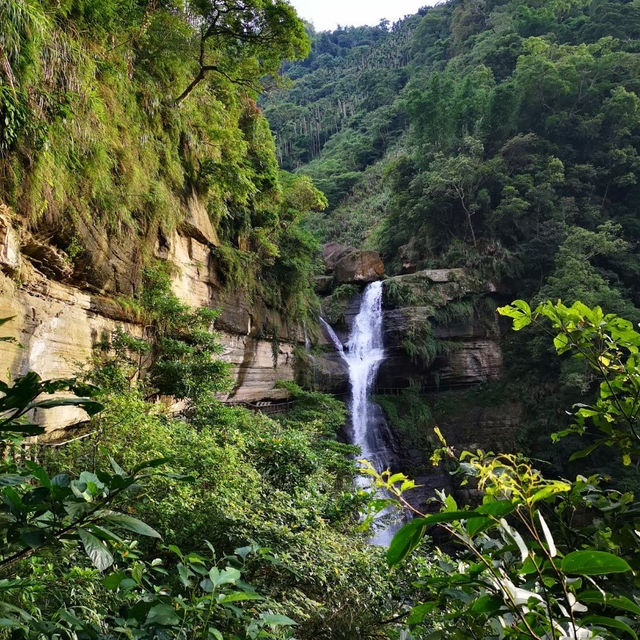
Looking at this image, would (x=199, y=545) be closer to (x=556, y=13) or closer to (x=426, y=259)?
(x=426, y=259)

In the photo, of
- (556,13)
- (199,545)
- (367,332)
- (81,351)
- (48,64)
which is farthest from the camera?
(556,13)

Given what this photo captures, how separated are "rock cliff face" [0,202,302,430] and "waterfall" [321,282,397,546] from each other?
6458 mm

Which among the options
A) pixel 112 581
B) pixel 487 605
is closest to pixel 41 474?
pixel 112 581

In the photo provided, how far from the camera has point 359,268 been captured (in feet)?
55.1

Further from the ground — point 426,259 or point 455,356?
point 426,259

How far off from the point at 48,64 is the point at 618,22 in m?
27.7

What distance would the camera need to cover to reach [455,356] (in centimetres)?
1488

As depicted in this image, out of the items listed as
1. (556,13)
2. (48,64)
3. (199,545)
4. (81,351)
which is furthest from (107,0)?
(556,13)

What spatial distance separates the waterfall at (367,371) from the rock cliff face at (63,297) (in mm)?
6458

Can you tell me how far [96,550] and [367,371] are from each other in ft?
45.8

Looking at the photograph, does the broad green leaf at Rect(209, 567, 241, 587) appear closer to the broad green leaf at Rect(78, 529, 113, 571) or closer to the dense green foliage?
the broad green leaf at Rect(78, 529, 113, 571)

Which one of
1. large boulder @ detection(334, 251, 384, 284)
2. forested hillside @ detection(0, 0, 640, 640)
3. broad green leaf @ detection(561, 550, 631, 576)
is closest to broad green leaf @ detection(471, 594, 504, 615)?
forested hillside @ detection(0, 0, 640, 640)

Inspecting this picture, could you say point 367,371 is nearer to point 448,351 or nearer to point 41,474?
point 448,351

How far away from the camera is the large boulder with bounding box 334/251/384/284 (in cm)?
1667
